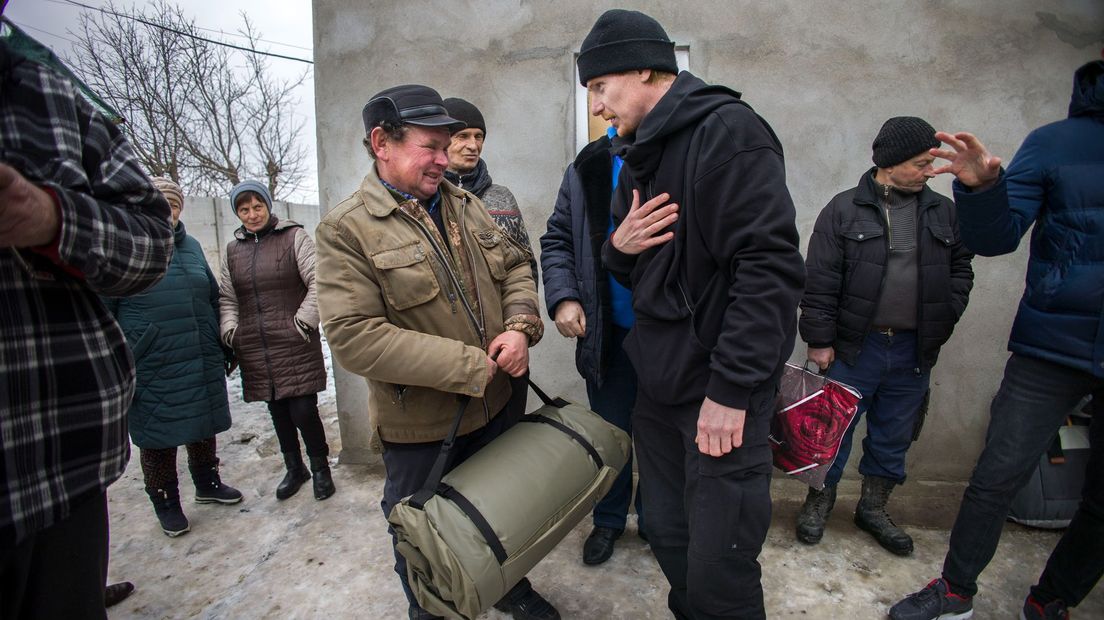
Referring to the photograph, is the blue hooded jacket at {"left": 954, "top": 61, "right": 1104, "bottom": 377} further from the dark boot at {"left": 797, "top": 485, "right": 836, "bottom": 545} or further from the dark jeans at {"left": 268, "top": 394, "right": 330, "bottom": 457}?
the dark jeans at {"left": 268, "top": 394, "right": 330, "bottom": 457}

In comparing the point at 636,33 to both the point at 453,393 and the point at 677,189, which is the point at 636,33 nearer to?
the point at 677,189

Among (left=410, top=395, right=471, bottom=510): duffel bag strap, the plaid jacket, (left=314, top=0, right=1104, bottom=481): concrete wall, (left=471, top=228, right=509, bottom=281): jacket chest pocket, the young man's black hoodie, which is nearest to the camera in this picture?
the plaid jacket

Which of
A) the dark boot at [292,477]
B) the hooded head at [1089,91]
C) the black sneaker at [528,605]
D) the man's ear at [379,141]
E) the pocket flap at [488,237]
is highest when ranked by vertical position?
the hooded head at [1089,91]

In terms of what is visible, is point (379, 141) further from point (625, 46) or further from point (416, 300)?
point (625, 46)

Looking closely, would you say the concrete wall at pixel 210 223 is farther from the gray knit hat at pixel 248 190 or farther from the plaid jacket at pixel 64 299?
the plaid jacket at pixel 64 299

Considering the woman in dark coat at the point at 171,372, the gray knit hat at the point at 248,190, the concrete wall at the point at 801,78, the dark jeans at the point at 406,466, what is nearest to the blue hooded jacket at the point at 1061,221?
the concrete wall at the point at 801,78

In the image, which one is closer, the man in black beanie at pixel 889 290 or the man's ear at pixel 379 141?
the man's ear at pixel 379 141

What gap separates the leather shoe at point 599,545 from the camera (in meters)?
2.60

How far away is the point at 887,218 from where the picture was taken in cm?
255

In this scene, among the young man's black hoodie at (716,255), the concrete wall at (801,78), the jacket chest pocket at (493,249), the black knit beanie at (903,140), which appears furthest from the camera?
the concrete wall at (801,78)

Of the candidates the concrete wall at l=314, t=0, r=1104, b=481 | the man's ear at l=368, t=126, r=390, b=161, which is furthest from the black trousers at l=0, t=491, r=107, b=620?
the concrete wall at l=314, t=0, r=1104, b=481

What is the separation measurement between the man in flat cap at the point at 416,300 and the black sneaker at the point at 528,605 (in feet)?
1.24

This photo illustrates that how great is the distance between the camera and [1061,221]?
71.8 inches

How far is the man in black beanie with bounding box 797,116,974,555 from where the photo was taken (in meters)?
2.51
